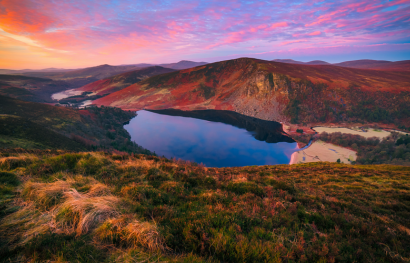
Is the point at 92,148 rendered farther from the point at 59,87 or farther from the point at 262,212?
the point at 59,87

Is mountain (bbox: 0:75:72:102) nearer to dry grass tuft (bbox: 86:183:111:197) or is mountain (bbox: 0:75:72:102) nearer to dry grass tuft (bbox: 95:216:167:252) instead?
dry grass tuft (bbox: 86:183:111:197)

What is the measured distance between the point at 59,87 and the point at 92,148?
19977 centimetres

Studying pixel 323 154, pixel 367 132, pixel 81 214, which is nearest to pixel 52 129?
pixel 81 214

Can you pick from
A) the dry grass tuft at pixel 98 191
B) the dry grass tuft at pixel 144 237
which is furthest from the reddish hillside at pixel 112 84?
the dry grass tuft at pixel 144 237

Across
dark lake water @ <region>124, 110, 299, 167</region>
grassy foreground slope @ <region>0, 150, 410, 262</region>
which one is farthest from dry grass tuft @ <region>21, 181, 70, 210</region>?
dark lake water @ <region>124, 110, 299, 167</region>

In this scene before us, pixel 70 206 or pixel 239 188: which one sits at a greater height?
pixel 70 206

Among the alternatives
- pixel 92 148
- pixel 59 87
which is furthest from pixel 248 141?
pixel 59 87

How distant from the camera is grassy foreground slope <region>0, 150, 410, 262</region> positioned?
263 cm

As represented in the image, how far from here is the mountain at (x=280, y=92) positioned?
2368 inches

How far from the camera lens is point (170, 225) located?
3346 mm

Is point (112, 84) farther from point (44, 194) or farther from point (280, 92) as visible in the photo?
point (44, 194)

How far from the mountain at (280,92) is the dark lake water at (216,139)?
39.0 feet

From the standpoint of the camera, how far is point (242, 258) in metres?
2.67

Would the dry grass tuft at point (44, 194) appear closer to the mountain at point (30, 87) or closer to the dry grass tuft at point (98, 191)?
the dry grass tuft at point (98, 191)
